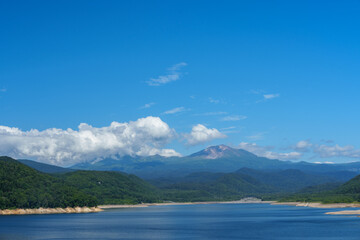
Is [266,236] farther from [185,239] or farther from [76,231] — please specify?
[76,231]

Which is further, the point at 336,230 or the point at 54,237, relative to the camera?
the point at 336,230

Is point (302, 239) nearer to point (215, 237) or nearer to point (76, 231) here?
point (215, 237)

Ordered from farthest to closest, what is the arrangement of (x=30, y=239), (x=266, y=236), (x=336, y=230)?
1. (x=336, y=230)
2. (x=266, y=236)
3. (x=30, y=239)

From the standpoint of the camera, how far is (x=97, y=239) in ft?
399

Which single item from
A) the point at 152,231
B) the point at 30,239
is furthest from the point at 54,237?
A: the point at 152,231

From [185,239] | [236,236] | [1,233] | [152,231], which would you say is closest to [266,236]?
[236,236]

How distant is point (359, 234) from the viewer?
125 metres

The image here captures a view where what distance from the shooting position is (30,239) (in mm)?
119875

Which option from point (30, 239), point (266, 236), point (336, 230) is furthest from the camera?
point (336, 230)

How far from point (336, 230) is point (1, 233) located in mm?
95620

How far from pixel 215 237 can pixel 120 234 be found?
89.6 feet

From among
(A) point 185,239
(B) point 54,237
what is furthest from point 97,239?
(A) point 185,239

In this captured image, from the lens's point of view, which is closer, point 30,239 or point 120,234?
point 30,239

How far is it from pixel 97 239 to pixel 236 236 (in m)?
37.2
